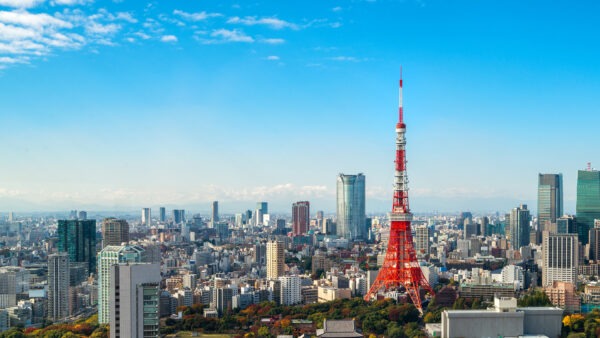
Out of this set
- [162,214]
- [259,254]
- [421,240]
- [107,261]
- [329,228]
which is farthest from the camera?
[162,214]

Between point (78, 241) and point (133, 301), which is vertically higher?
point (133, 301)

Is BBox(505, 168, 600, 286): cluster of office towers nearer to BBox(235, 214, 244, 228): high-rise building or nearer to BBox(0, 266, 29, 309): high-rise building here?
BBox(0, 266, 29, 309): high-rise building

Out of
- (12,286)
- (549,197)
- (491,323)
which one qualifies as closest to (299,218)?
(549,197)

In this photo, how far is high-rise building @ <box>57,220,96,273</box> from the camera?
74.9ft

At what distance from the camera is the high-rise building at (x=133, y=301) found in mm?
8094

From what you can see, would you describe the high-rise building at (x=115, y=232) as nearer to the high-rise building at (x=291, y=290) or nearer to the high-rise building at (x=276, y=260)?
the high-rise building at (x=276, y=260)

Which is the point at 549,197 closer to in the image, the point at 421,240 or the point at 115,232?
the point at 421,240

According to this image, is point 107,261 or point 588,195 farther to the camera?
point 588,195

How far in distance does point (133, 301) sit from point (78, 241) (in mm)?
15741

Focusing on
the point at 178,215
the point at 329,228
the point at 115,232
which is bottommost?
the point at 178,215

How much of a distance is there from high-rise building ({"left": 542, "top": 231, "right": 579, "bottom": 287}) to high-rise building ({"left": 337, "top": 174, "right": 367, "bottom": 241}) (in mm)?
21750

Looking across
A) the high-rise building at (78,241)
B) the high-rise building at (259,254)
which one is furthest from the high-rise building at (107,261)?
the high-rise building at (259,254)

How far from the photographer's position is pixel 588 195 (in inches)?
1282

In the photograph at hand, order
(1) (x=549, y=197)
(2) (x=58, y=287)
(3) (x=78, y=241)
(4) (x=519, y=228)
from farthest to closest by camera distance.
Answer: (1) (x=549, y=197) → (4) (x=519, y=228) → (3) (x=78, y=241) → (2) (x=58, y=287)
